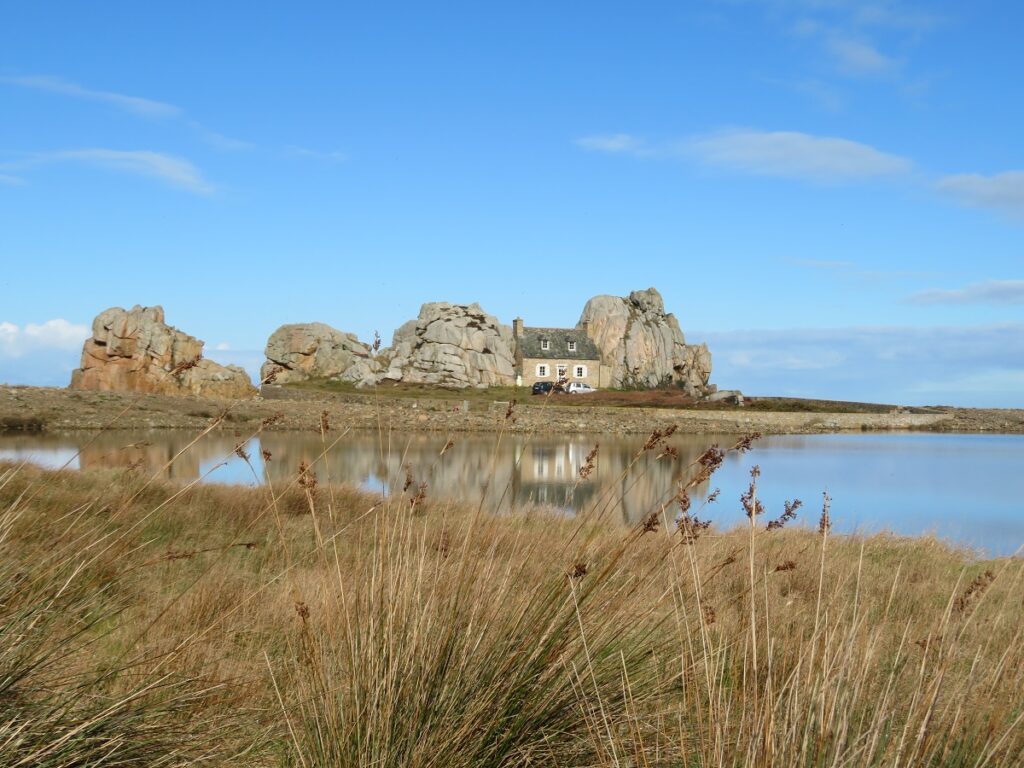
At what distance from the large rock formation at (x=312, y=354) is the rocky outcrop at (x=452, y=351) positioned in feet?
8.29

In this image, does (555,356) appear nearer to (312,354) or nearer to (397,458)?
(312,354)

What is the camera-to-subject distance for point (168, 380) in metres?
40.2

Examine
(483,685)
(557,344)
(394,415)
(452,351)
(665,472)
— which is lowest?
(665,472)

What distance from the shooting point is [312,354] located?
52281mm

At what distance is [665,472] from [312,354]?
33.0 metres

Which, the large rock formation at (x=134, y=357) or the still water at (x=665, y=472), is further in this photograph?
the large rock formation at (x=134, y=357)

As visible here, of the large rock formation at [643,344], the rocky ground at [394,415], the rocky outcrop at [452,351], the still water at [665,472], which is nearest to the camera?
the still water at [665,472]

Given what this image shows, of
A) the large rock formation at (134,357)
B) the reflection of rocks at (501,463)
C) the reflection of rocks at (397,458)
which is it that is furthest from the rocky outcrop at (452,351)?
the reflection of rocks at (397,458)

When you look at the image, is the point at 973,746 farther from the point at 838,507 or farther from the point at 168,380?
the point at 168,380

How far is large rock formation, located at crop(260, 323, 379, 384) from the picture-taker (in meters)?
51.6

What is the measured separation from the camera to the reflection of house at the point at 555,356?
186 feet

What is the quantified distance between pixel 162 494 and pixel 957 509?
14335 millimetres

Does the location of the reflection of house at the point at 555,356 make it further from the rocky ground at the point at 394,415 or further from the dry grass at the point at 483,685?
the dry grass at the point at 483,685

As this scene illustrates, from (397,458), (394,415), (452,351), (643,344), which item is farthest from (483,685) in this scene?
(643,344)
